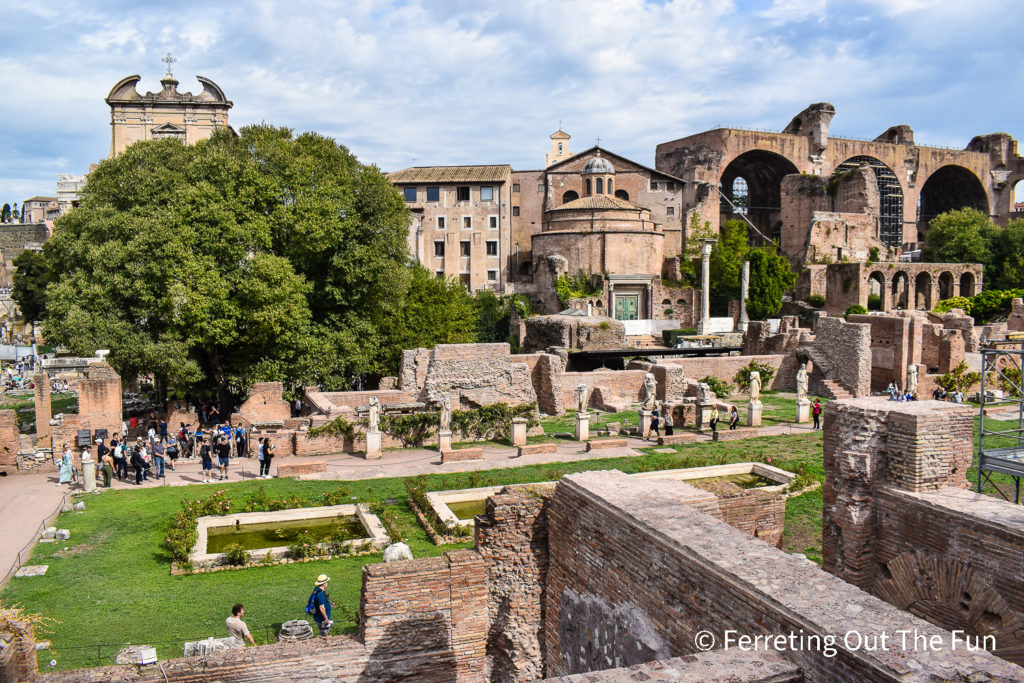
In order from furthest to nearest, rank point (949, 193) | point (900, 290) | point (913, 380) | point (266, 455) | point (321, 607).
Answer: point (949, 193) → point (900, 290) → point (913, 380) → point (266, 455) → point (321, 607)

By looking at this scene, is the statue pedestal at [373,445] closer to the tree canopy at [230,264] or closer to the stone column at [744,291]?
the tree canopy at [230,264]

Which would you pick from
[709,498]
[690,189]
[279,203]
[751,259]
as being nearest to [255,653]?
[709,498]

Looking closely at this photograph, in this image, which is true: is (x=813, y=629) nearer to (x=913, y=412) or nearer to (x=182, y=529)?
(x=913, y=412)

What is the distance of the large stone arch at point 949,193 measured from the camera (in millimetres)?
63281

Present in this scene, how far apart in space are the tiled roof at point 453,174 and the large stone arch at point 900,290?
2606cm

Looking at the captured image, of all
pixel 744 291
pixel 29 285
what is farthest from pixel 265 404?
pixel 29 285

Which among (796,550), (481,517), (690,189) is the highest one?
(690,189)

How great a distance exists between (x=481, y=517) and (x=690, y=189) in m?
49.6

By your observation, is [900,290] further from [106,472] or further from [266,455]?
[106,472]

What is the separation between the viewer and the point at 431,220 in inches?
2024

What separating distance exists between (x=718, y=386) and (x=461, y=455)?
44.2 ft

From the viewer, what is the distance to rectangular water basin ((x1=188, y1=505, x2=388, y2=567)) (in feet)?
40.4

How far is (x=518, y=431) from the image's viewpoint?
20328 mm

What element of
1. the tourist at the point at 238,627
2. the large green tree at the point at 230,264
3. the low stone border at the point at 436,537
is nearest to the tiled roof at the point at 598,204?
the large green tree at the point at 230,264
